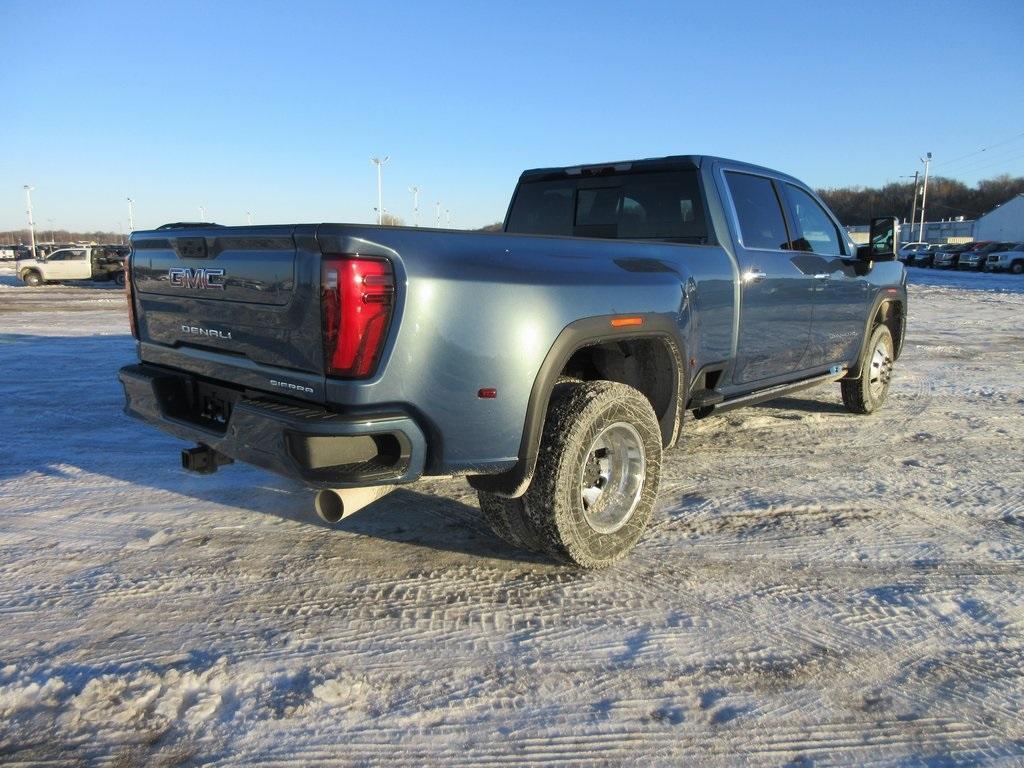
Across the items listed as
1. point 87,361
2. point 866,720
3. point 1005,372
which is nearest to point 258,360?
point 866,720

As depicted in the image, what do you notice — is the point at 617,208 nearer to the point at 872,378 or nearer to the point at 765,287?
the point at 765,287

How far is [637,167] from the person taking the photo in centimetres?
469

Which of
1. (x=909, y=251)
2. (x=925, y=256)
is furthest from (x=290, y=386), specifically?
(x=909, y=251)

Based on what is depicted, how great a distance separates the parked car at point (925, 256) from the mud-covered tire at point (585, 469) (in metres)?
47.8

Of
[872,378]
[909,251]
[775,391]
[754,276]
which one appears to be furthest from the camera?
[909,251]

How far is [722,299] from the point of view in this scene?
160 inches

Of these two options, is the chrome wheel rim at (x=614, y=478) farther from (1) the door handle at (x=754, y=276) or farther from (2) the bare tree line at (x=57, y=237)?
(2) the bare tree line at (x=57, y=237)

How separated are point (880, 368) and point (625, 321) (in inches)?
165

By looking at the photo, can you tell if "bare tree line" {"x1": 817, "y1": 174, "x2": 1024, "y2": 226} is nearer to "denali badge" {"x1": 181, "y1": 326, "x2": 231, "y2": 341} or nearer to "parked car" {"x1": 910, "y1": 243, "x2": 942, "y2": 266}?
"parked car" {"x1": 910, "y1": 243, "x2": 942, "y2": 266}

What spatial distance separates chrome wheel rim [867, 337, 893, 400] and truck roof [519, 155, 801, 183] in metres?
1.91

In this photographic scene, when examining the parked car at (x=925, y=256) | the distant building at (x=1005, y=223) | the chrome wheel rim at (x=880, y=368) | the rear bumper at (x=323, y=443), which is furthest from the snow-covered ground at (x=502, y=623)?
the distant building at (x=1005, y=223)

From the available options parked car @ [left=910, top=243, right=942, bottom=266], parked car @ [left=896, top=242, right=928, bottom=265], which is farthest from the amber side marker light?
parked car @ [left=896, top=242, right=928, bottom=265]

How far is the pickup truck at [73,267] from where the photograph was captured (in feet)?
89.0

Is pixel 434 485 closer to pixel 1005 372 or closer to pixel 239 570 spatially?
pixel 239 570
